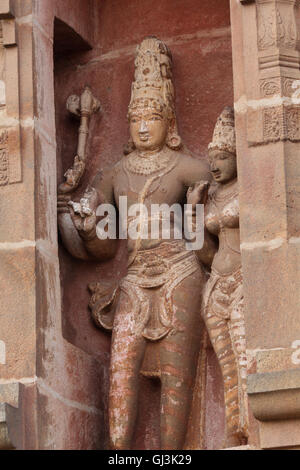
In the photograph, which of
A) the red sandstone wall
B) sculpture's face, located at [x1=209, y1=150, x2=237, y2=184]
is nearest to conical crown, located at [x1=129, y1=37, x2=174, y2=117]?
the red sandstone wall

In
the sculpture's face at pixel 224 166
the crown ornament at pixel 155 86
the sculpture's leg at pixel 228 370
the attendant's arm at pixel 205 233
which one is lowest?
the sculpture's leg at pixel 228 370

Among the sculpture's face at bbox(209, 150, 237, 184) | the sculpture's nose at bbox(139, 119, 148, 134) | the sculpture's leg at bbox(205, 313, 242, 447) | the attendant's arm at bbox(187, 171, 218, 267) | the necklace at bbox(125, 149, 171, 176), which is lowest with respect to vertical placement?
the sculpture's leg at bbox(205, 313, 242, 447)

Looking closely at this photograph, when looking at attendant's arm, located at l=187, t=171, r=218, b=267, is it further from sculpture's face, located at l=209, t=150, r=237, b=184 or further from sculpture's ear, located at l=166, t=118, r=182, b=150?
sculpture's ear, located at l=166, t=118, r=182, b=150

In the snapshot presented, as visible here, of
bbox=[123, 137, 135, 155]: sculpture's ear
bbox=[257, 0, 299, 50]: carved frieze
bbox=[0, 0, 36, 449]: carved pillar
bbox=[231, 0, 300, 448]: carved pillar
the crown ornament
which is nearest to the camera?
bbox=[231, 0, 300, 448]: carved pillar

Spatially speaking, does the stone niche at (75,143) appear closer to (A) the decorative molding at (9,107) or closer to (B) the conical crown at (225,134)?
(A) the decorative molding at (9,107)

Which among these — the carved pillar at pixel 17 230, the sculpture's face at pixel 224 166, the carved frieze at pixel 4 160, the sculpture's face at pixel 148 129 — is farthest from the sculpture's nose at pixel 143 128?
the carved frieze at pixel 4 160

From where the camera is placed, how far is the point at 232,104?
427 inches

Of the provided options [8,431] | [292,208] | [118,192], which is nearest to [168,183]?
[118,192]

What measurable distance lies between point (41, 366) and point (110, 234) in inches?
42.6

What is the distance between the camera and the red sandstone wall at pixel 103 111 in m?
10.3

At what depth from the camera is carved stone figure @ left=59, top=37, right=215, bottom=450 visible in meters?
10.3

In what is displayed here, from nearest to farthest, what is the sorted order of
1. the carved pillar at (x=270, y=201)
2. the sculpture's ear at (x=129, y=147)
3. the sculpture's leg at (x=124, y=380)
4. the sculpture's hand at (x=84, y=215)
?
the carved pillar at (x=270, y=201)
the sculpture's leg at (x=124, y=380)
the sculpture's hand at (x=84, y=215)
the sculpture's ear at (x=129, y=147)

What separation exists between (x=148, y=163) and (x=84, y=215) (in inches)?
18.8

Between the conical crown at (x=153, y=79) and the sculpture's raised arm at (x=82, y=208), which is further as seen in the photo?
the conical crown at (x=153, y=79)
